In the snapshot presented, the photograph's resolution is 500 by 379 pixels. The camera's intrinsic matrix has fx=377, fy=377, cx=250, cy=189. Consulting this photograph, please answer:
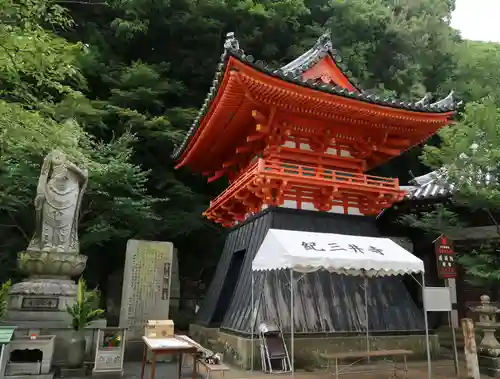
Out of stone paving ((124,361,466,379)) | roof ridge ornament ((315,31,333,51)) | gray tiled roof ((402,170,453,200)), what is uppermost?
roof ridge ornament ((315,31,333,51))

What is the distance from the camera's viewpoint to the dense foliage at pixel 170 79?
12.4m

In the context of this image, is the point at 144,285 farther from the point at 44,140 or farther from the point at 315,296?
the point at 44,140

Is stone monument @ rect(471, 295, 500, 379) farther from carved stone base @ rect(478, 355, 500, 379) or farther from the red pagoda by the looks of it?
the red pagoda

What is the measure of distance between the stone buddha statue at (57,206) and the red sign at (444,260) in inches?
315

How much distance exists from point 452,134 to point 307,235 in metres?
5.22

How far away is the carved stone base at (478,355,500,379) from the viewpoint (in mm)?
7855

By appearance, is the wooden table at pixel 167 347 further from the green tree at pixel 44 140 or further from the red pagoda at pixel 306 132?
the red pagoda at pixel 306 132

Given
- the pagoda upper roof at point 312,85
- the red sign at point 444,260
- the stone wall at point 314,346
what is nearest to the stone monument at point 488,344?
the red sign at point 444,260

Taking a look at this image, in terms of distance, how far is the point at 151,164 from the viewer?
1656 centimetres

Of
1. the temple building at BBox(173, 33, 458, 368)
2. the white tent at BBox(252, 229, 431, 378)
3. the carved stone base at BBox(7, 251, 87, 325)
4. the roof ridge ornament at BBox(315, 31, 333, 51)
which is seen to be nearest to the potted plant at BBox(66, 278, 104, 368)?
the carved stone base at BBox(7, 251, 87, 325)

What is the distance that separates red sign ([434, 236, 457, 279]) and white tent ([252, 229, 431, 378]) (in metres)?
1.21

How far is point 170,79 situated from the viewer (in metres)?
17.7

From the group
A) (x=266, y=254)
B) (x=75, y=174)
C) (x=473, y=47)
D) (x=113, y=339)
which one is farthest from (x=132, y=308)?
(x=473, y=47)

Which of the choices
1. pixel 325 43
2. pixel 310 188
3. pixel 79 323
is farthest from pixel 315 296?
pixel 325 43
